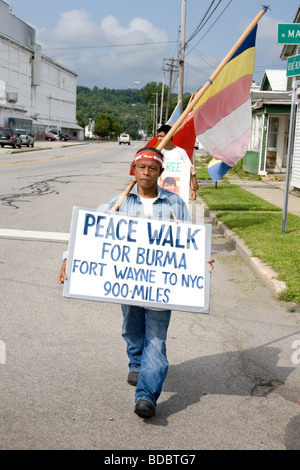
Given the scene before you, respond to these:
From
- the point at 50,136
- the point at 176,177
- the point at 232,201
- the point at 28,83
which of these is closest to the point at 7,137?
the point at 232,201

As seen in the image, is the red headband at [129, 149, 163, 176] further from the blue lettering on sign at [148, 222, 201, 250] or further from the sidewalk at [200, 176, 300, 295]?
the sidewalk at [200, 176, 300, 295]

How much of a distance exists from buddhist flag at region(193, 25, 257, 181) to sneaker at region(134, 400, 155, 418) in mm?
2860

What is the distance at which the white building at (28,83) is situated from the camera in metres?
73.6

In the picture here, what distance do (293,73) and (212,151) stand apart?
14.8 ft

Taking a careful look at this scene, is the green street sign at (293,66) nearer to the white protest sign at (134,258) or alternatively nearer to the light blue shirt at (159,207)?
the light blue shirt at (159,207)

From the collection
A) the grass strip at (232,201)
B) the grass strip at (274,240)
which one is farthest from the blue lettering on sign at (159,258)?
the grass strip at (232,201)

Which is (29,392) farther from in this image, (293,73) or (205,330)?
(293,73)

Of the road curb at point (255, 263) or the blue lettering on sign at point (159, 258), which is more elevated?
the blue lettering on sign at point (159, 258)

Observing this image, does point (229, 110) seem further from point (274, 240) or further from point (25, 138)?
point (25, 138)

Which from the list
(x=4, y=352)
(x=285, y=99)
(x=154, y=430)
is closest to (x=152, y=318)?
(x=154, y=430)

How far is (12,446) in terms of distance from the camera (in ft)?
11.0

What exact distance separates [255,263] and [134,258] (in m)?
4.57

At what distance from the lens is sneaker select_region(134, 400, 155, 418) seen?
3.74 metres

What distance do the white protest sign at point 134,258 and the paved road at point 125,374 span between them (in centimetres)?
78
